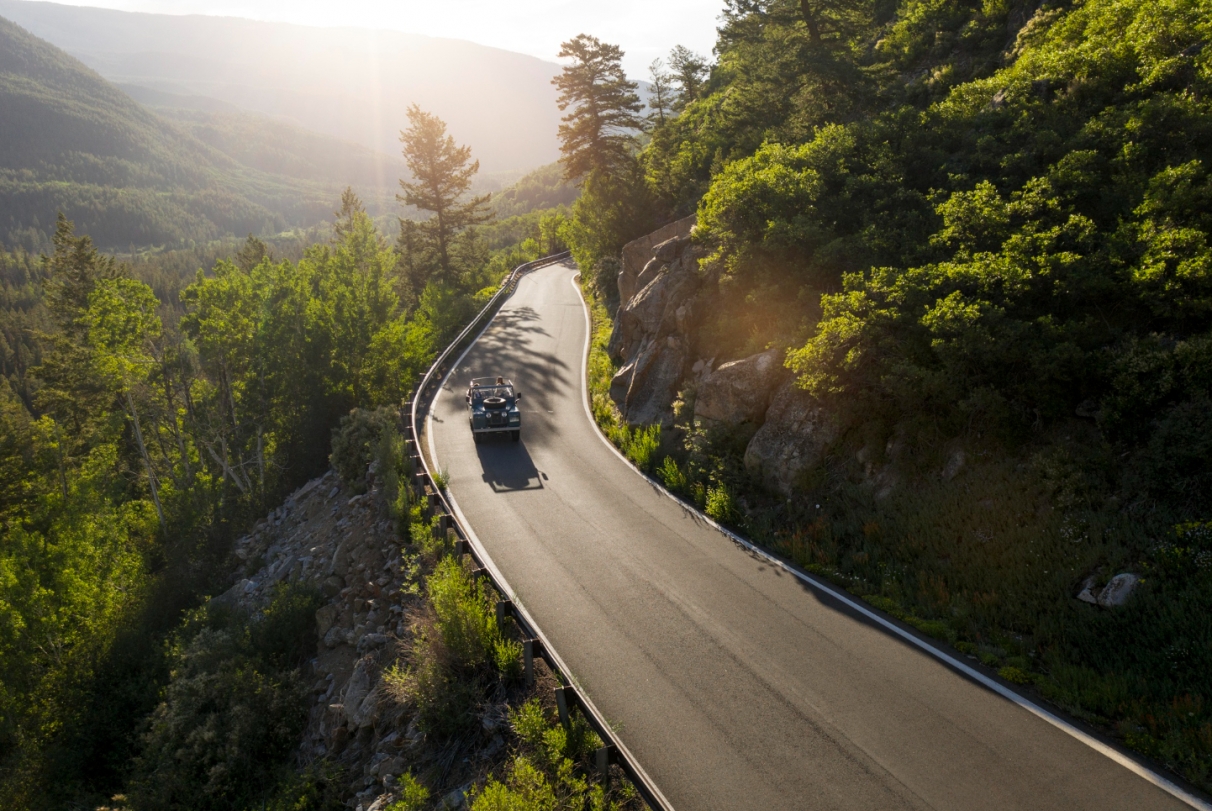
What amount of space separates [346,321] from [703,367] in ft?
78.9

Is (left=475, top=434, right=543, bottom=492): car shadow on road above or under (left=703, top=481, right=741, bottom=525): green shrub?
under

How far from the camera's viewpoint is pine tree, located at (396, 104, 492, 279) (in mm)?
48031

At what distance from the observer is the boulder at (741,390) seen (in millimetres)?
16234

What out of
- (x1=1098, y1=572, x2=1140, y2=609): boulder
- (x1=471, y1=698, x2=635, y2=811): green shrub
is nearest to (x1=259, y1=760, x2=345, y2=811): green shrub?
(x1=471, y1=698, x2=635, y2=811): green shrub

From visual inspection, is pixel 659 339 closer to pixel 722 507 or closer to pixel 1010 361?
pixel 722 507

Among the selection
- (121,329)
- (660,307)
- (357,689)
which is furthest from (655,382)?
(121,329)

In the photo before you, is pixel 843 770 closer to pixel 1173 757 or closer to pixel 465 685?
pixel 1173 757

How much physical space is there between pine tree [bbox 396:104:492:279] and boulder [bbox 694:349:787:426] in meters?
37.3

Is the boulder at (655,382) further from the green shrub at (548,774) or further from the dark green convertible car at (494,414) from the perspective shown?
the green shrub at (548,774)

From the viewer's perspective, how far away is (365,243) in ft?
163

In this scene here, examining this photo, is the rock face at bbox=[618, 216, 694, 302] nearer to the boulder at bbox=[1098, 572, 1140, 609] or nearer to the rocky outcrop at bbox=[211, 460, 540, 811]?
the rocky outcrop at bbox=[211, 460, 540, 811]

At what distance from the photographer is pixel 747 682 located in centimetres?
955

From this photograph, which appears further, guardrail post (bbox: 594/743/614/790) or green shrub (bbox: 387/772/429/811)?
green shrub (bbox: 387/772/429/811)

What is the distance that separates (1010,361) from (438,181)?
1805 inches
